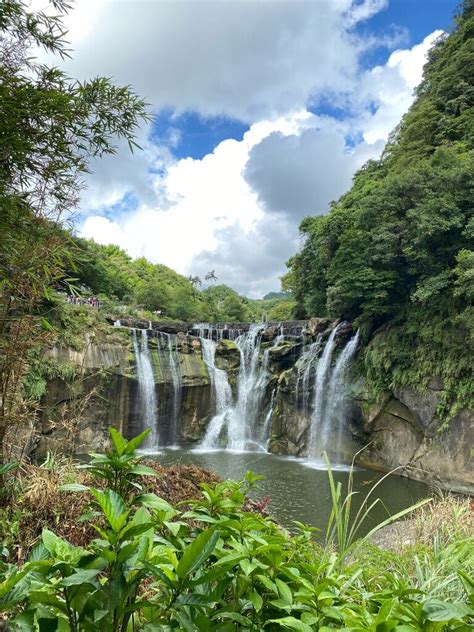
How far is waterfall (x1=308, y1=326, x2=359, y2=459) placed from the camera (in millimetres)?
14797

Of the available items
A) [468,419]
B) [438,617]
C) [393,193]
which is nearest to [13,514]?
[438,617]

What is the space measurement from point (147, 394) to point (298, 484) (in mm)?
8087

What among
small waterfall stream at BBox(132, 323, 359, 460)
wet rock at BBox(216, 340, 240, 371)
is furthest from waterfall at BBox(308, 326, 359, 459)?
wet rock at BBox(216, 340, 240, 371)

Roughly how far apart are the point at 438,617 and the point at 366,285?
1349 cm

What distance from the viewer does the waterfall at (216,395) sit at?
17.3 meters

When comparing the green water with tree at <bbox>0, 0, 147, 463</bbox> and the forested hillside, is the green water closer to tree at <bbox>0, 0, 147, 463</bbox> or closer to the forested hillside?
tree at <bbox>0, 0, 147, 463</bbox>

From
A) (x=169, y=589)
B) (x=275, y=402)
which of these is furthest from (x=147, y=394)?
(x=169, y=589)

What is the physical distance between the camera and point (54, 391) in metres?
13.7

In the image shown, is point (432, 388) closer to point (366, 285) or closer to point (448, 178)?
point (366, 285)

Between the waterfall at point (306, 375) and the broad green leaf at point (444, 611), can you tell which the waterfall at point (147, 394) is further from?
the broad green leaf at point (444, 611)

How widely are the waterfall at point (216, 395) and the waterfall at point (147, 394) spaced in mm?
2221

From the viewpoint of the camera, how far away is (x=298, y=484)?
10.6 m

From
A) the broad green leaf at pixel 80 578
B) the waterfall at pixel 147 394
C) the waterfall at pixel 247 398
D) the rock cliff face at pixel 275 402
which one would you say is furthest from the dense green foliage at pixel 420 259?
the broad green leaf at pixel 80 578

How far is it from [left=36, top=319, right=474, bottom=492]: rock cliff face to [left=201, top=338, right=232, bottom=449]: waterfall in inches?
10.3
